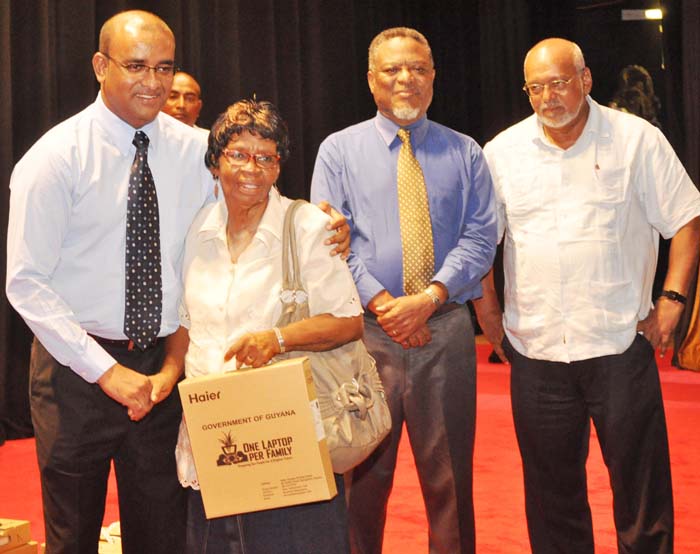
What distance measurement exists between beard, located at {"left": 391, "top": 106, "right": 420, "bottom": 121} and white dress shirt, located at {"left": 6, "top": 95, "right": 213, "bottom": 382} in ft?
2.47

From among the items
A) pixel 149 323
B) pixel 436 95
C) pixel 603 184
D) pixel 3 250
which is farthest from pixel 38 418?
pixel 436 95

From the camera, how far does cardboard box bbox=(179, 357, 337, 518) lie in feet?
7.46

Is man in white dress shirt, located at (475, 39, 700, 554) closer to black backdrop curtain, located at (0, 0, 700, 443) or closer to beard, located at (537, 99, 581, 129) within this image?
beard, located at (537, 99, 581, 129)

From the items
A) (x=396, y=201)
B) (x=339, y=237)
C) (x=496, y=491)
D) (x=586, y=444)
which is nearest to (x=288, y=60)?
(x=496, y=491)

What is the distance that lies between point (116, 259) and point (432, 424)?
116cm

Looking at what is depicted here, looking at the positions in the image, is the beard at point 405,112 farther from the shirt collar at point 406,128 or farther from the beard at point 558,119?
the beard at point 558,119

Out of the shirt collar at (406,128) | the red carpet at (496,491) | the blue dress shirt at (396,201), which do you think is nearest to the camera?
the blue dress shirt at (396,201)

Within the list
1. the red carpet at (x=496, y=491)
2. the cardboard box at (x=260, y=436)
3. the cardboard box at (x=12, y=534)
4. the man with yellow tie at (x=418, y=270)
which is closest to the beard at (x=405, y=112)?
the man with yellow tie at (x=418, y=270)

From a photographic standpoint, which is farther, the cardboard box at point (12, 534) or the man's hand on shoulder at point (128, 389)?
the cardboard box at point (12, 534)

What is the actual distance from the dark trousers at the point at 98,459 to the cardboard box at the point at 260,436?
416 millimetres

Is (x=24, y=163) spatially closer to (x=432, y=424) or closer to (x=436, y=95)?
(x=432, y=424)

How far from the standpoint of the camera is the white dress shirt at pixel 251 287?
7.94 feet

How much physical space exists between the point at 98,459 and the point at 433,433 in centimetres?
108

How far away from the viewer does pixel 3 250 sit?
19.9ft
